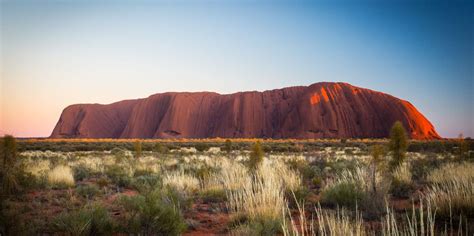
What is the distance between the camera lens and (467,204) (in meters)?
4.50

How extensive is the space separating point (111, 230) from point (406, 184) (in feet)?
24.0

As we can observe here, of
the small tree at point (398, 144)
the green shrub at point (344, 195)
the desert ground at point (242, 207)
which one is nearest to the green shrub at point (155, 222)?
the desert ground at point (242, 207)

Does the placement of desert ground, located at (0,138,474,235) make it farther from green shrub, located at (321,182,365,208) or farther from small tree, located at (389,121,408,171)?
small tree, located at (389,121,408,171)

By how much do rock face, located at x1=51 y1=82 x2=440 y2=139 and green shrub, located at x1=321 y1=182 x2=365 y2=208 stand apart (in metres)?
64.3

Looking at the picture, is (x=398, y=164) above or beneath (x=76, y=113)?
beneath

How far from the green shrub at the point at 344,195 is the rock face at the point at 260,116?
64.3m

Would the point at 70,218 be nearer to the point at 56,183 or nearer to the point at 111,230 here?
the point at 111,230

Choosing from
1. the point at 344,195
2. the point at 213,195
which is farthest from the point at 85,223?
the point at 344,195

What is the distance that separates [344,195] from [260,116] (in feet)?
241

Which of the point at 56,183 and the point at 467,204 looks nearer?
the point at 467,204

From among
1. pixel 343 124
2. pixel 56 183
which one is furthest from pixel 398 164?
pixel 343 124

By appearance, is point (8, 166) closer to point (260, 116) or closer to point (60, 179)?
point (60, 179)

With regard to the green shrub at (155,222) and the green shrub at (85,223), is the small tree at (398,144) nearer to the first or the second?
the green shrub at (155,222)

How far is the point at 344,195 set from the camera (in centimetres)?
553
